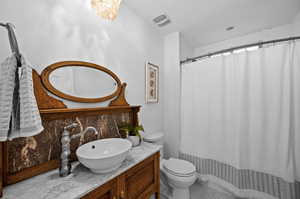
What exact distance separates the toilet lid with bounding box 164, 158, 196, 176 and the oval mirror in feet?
3.71

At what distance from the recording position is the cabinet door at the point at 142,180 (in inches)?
35.5

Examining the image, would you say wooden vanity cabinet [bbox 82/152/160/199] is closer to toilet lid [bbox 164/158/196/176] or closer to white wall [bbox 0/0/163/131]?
toilet lid [bbox 164/158/196/176]

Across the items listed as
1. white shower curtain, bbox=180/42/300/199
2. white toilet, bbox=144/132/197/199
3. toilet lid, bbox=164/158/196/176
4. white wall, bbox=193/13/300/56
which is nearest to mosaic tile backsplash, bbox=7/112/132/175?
white toilet, bbox=144/132/197/199

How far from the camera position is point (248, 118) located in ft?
4.81

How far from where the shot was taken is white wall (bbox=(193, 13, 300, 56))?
171 cm

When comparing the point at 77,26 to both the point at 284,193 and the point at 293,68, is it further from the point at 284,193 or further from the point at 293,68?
the point at 284,193

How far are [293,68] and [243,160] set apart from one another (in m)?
1.18

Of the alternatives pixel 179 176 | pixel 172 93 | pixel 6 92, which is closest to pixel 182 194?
pixel 179 176

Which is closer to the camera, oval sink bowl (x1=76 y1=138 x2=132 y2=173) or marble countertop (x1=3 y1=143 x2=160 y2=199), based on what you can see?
marble countertop (x1=3 y1=143 x2=160 y2=199)

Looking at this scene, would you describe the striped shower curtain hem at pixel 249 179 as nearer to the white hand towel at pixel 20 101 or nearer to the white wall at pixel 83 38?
the white wall at pixel 83 38

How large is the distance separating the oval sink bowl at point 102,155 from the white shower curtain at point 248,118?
1240mm

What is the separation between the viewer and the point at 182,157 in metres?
1.96

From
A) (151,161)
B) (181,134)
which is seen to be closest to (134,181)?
(151,161)

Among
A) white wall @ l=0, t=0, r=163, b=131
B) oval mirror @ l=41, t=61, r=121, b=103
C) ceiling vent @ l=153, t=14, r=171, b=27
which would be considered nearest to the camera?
white wall @ l=0, t=0, r=163, b=131
